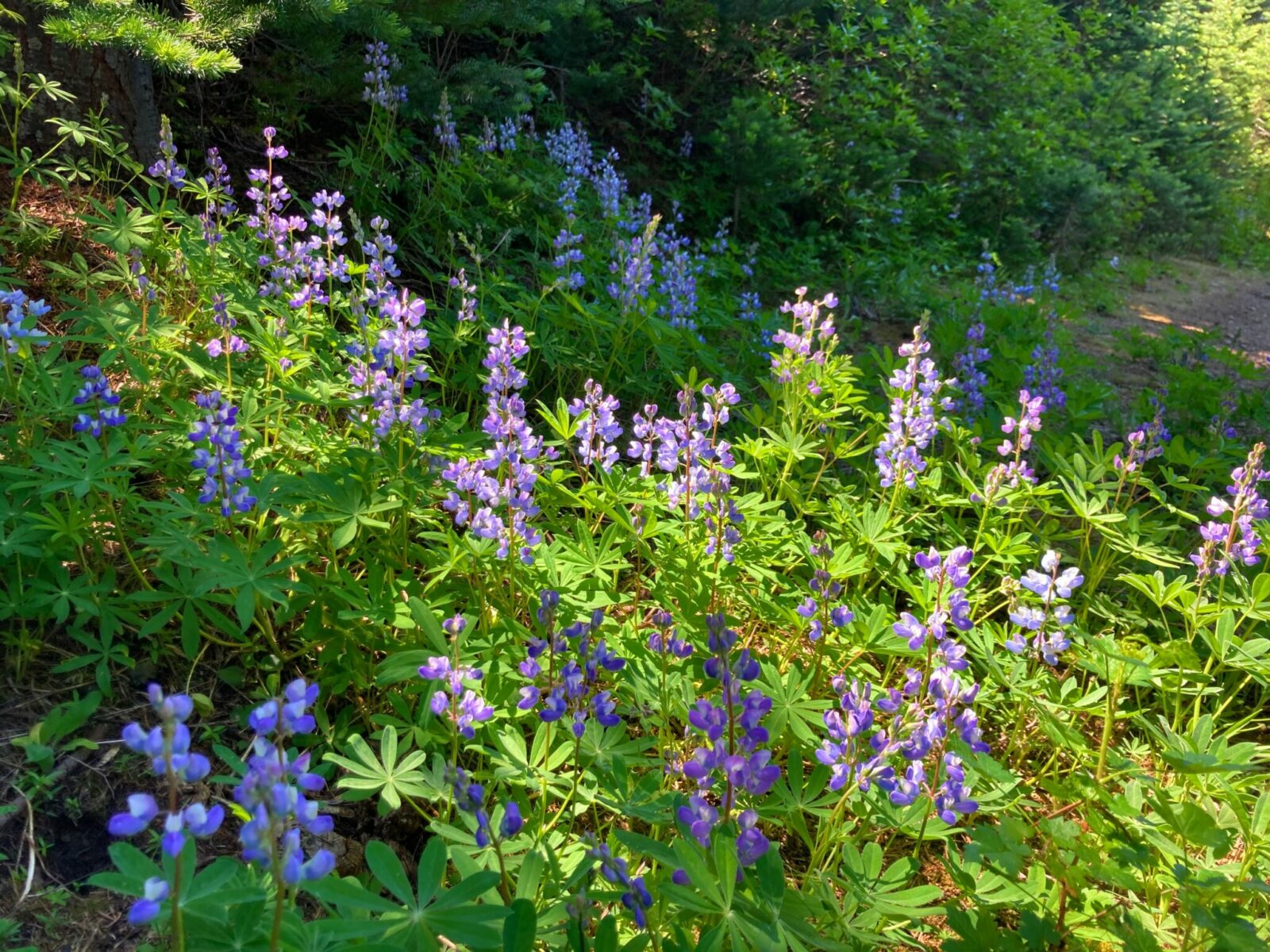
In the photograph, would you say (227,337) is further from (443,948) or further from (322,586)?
(443,948)

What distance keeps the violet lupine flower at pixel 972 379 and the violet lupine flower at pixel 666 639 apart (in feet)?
6.40

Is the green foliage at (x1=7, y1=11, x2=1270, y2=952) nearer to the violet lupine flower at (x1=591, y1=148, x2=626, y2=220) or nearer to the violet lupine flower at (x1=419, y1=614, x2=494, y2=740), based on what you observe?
the violet lupine flower at (x1=419, y1=614, x2=494, y2=740)

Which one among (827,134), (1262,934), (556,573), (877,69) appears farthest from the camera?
(877,69)

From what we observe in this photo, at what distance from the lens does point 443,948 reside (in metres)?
1.52

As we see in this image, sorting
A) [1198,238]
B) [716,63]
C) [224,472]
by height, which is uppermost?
[716,63]

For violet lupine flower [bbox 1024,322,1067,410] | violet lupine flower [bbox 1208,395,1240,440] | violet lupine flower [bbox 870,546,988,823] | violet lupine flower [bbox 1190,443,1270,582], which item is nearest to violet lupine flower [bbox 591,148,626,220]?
violet lupine flower [bbox 1024,322,1067,410]

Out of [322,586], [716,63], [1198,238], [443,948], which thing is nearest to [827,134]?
[716,63]

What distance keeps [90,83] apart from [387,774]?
11.1 feet

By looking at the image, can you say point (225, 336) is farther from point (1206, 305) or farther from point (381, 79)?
→ point (1206, 305)

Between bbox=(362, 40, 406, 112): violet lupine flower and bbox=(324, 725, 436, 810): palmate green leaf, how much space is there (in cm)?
332

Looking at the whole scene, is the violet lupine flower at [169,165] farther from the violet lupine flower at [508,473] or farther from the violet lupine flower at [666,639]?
the violet lupine flower at [666,639]

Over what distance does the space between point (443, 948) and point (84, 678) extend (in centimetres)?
123

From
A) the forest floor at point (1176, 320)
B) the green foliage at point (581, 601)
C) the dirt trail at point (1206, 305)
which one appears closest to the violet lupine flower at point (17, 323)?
the green foliage at point (581, 601)

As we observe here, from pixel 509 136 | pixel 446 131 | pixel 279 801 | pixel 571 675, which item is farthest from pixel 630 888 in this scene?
pixel 509 136
